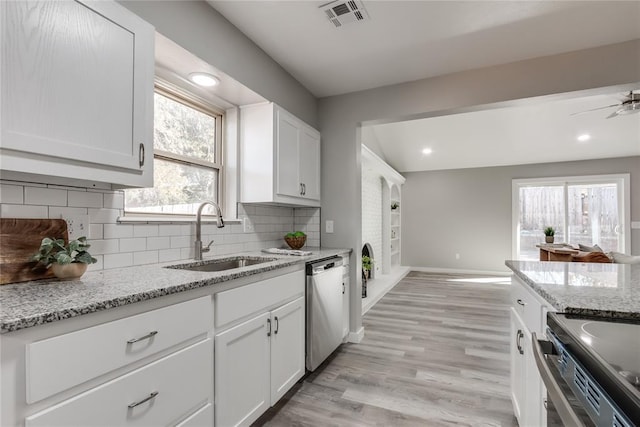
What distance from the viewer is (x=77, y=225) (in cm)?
146

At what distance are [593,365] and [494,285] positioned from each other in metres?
5.76

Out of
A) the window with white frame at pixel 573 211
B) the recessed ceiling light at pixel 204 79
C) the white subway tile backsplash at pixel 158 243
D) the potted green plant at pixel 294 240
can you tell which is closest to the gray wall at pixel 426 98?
the potted green plant at pixel 294 240

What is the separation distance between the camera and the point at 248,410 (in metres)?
1.61

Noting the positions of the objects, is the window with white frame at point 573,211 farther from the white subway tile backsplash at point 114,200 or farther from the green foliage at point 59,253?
the green foliage at point 59,253

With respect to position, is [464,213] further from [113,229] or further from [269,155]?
[113,229]

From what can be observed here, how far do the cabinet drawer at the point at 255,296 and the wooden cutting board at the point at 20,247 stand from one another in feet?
2.35

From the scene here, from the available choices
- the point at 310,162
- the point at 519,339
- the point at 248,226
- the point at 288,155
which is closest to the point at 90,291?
the point at 248,226

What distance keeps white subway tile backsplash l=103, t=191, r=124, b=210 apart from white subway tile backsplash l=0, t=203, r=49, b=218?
0.86 ft

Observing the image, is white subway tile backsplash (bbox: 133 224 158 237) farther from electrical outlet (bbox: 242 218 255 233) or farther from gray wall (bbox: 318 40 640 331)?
gray wall (bbox: 318 40 640 331)

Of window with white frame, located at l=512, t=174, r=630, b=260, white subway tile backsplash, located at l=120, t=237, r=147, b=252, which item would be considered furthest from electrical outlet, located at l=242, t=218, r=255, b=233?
window with white frame, located at l=512, t=174, r=630, b=260

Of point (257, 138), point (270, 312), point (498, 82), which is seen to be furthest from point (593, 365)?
point (498, 82)

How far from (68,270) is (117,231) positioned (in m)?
0.44

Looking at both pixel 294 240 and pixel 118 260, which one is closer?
pixel 118 260

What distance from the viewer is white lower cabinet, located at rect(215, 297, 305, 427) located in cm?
146
